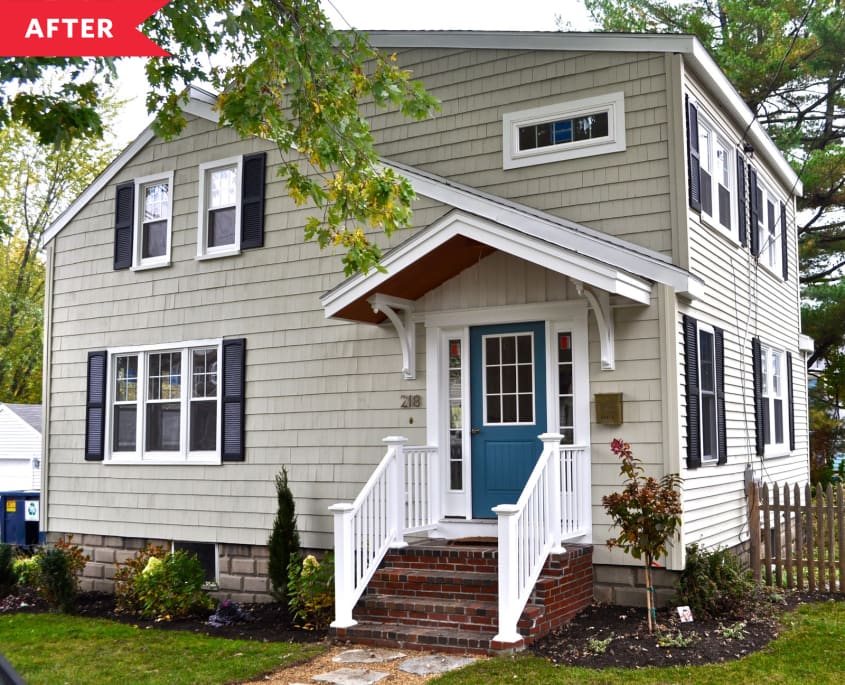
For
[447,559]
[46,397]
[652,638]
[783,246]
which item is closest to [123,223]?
[46,397]

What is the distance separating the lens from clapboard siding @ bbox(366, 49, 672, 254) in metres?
9.38

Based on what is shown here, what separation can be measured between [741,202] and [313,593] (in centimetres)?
732

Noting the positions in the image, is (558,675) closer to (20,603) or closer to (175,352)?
(175,352)

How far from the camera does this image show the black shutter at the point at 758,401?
11.9m

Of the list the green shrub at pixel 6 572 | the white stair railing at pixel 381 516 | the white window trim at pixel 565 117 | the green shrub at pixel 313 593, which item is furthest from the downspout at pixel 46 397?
the white window trim at pixel 565 117

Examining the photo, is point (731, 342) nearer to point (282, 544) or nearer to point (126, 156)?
point (282, 544)

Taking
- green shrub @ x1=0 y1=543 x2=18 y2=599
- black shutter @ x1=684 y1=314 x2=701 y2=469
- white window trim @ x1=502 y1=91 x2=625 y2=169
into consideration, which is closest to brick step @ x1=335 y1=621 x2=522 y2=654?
black shutter @ x1=684 y1=314 x2=701 y2=469

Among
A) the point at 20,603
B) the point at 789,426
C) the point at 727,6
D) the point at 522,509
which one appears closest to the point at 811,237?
the point at 727,6

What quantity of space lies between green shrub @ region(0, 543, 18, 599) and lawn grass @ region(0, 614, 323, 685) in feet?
6.95

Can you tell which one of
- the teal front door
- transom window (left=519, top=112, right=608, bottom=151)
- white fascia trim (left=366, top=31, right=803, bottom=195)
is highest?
white fascia trim (left=366, top=31, right=803, bottom=195)

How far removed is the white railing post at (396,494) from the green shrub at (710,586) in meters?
2.73

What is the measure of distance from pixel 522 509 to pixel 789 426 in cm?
813

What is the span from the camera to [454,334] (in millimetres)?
10000

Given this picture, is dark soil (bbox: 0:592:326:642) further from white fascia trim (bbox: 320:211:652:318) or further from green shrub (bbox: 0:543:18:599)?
white fascia trim (bbox: 320:211:652:318)
